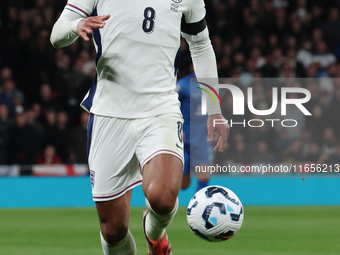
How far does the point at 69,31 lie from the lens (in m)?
3.36

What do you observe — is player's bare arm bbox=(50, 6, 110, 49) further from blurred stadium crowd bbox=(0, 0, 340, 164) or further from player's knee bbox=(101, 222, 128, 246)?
blurred stadium crowd bbox=(0, 0, 340, 164)

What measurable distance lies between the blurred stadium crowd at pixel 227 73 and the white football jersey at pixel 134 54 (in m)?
7.09

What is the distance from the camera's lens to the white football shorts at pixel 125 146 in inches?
139

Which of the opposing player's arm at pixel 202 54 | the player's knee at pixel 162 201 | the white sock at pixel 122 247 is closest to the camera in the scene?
the player's knee at pixel 162 201

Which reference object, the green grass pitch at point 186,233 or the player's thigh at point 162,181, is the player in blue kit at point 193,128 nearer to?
the green grass pitch at point 186,233

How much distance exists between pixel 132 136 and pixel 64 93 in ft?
25.6

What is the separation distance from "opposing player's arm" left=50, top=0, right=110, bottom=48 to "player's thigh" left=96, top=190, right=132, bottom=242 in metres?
0.98

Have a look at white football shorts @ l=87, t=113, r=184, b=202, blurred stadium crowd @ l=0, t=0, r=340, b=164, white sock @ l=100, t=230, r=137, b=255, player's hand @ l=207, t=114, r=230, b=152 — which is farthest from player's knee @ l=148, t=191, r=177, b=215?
blurred stadium crowd @ l=0, t=0, r=340, b=164

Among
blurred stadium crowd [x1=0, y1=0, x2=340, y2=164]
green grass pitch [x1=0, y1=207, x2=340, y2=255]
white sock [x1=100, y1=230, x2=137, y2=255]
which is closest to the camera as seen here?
white sock [x1=100, y1=230, x2=137, y2=255]

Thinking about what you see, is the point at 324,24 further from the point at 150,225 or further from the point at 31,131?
the point at 150,225

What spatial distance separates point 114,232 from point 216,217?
2.61 feet

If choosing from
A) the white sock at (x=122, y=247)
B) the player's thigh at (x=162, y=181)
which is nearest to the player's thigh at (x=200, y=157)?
the white sock at (x=122, y=247)

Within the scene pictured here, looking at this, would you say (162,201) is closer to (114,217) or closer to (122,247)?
(114,217)

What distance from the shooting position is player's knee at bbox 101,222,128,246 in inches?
142
